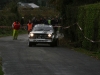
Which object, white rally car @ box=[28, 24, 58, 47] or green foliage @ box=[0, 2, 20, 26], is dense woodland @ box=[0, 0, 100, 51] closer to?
white rally car @ box=[28, 24, 58, 47]

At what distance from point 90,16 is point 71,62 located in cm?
785

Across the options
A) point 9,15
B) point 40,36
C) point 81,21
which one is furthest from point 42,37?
point 9,15

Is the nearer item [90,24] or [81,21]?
[90,24]

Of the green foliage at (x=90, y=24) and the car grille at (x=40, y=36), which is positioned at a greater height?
the green foliage at (x=90, y=24)

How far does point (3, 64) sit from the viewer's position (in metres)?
18.5

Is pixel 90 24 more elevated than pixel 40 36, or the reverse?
pixel 90 24

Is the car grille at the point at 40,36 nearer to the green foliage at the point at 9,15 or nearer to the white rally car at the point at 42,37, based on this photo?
the white rally car at the point at 42,37

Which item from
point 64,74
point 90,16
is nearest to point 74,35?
point 90,16

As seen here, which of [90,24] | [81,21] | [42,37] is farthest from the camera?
[42,37]

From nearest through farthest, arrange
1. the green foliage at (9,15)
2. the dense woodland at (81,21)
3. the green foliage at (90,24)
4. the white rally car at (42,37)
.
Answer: the green foliage at (90,24)
the dense woodland at (81,21)
the white rally car at (42,37)
the green foliage at (9,15)

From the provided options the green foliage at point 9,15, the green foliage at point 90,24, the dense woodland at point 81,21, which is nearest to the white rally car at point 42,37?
the dense woodland at point 81,21

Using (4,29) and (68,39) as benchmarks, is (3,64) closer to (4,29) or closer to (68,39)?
(68,39)

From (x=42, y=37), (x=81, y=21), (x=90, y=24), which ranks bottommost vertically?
(x=42, y=37)

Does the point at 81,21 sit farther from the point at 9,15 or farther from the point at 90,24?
the point at 9,15
